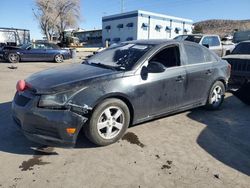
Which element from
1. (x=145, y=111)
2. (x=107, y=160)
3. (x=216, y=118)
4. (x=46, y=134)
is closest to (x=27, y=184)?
(x=46, y=134)

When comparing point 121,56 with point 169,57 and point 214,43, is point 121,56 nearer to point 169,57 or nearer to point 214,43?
point 169,57

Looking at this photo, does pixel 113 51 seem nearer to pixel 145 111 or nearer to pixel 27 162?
pixel 145 111

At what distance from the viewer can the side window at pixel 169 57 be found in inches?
195

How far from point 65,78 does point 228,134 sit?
3024mm

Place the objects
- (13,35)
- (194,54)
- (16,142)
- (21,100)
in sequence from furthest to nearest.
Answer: (13,35) < (194,54) < (16,142) < (21,100)

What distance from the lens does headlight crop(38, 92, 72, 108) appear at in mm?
3723

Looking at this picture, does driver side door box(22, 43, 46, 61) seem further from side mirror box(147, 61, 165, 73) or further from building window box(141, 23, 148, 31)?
building window box(141, 23, 148, 31)

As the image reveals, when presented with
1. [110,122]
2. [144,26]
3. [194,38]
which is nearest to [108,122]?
[110,122]

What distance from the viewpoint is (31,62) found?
59.8 ft

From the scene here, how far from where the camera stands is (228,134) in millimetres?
4867

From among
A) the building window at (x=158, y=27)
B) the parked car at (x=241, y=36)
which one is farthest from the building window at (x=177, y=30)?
the parked car at (x=241, y=36)

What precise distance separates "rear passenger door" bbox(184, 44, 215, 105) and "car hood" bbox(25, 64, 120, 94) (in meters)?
1.72

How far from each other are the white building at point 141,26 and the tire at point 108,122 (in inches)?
1778

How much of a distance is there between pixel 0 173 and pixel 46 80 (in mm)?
1448
